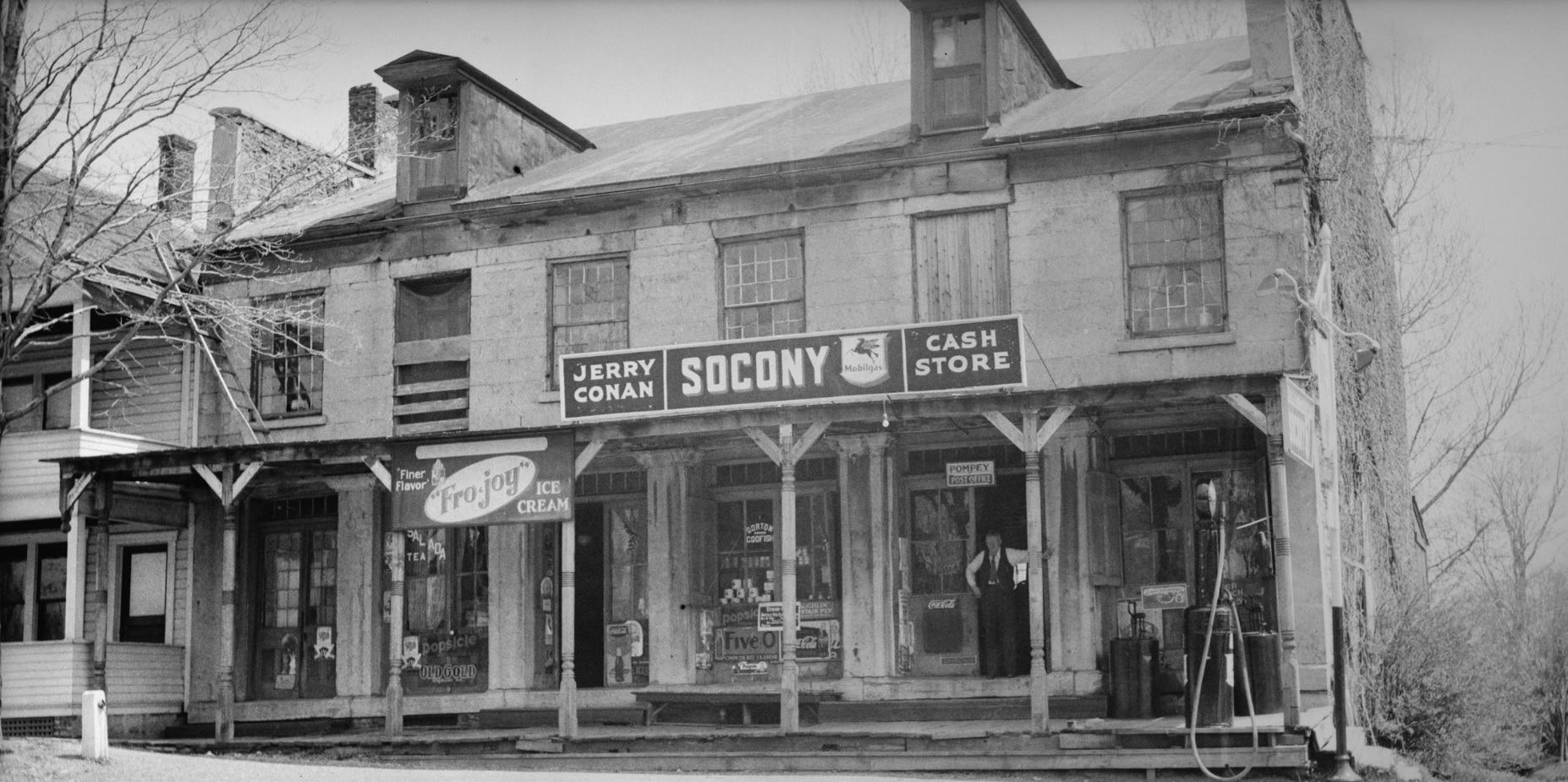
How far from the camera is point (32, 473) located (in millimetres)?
23344

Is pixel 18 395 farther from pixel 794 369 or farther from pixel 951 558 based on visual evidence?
pixel 951 558

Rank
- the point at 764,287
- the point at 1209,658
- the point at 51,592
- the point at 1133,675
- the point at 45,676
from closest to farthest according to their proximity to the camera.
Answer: the point at 1209,658, the point at 1133,675, the point at 764,287, the point at 45,676, the point at 51,592

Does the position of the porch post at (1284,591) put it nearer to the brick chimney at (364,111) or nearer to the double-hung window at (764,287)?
the double-hung window at (764,287)

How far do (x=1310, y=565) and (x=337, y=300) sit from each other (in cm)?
1396

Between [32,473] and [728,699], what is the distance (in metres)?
10.7

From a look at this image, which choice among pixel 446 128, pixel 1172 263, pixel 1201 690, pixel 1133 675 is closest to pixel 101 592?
pixel 446 128

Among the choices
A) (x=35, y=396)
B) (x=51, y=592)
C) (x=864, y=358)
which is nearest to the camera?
(x=864, y=358)

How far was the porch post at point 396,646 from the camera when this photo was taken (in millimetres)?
20406

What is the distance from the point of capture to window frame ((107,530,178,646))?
79.7 feet

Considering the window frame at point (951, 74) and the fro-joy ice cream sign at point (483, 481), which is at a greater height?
the window frame at point (951, 74)

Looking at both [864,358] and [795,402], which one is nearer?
[864,358]

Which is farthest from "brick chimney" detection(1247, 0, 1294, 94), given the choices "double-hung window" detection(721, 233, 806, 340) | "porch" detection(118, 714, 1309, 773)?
"porch" detection(118, 714, 1309, 773)

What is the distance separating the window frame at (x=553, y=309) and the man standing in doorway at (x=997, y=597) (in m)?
5.57

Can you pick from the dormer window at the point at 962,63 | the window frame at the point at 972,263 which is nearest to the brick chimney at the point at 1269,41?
the dormer window at the point at 962,63
